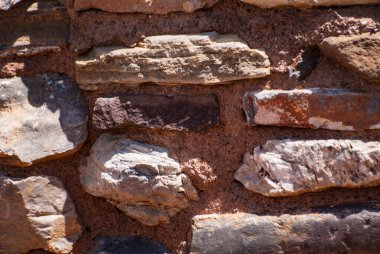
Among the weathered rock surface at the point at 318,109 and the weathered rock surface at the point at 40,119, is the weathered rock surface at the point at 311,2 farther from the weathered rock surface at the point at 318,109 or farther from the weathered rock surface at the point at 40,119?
the weathered rock surface at the point at 40,119

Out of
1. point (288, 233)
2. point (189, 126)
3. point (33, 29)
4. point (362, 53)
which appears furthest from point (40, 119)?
point (362, 53)

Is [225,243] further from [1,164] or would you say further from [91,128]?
[1,164]

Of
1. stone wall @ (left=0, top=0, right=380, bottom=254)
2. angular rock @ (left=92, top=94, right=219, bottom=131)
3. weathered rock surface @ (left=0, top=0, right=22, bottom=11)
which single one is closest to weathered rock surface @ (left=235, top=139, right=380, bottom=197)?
stone wall @ (left=0, top=0, right=380, bottom=254)

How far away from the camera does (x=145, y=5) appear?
1.10m

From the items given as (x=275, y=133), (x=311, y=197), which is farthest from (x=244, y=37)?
(x=311, y=197)

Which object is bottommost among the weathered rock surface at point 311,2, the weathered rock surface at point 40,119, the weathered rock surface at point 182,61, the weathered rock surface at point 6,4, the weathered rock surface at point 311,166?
the weathered rock surface at point 311,166

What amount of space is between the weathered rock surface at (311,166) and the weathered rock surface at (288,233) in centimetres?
6

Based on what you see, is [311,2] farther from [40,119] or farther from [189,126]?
[40,119]

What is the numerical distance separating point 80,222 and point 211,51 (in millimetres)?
487

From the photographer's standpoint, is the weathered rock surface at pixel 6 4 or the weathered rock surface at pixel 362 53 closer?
the weathered rock surface at pixel 362 53

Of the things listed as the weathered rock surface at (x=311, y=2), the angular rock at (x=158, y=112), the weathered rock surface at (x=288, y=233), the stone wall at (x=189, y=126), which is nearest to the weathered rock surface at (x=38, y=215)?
the stone wall at (x=189, y=126)

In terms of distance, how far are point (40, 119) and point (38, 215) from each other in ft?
0.69

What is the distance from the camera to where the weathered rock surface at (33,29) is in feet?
3.87

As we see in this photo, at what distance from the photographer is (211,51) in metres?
1.05
